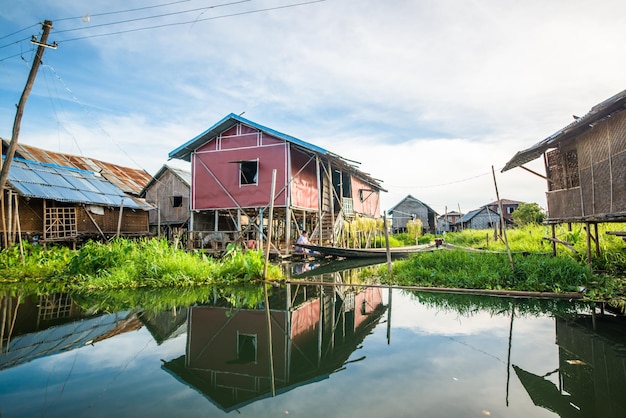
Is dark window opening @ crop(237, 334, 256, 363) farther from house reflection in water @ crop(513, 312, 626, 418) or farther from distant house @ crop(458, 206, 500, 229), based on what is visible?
distant house @ crop(458, 206, 500, 229)

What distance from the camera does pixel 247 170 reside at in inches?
639

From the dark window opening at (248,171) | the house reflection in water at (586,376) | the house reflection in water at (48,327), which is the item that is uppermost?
the dark window opening at (248,171)

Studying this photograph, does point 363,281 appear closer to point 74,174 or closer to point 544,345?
point 544,345

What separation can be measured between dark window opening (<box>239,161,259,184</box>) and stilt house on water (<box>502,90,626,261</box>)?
9.89 metres

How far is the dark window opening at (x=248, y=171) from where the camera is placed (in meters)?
15.2

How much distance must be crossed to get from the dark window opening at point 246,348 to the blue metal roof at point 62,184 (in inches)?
511

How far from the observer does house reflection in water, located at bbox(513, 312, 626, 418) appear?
105 inches

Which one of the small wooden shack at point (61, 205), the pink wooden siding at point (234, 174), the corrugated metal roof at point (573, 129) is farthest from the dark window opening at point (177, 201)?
the corrugated metal roof at point (573, 129)

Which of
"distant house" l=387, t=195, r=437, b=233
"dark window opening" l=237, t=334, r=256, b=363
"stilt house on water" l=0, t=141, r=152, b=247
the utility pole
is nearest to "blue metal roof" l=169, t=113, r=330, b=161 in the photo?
"stilt house on water" l=0, t=141, r=152, b=247

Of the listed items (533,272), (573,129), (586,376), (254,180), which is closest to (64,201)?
(254,180)

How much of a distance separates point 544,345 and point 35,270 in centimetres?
1159

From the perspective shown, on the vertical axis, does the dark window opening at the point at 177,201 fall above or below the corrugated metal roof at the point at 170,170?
below

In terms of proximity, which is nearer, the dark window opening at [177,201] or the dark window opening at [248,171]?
the dark window opening at [248,171]

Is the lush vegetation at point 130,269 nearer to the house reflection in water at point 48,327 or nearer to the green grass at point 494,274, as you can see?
the house reflection in water at point 48,327
